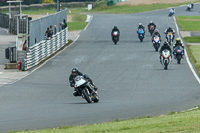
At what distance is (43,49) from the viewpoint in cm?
3656

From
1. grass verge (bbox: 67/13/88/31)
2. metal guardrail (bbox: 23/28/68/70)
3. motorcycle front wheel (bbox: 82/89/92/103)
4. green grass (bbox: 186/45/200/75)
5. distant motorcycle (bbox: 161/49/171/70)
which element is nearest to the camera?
motorcycle front wheel (bbox: 82/89/92/103)

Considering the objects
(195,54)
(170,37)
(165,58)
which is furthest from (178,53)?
(170,37)

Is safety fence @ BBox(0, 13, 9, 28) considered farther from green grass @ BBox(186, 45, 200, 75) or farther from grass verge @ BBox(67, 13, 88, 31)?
green grass @ BBox(186, 45, 200, 75)

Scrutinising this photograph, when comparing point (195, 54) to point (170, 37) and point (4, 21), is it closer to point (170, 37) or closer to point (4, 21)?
point (170, 37)

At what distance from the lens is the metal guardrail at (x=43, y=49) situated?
32750mm

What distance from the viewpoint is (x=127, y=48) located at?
4256cm

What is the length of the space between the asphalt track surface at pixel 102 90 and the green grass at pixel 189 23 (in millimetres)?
15541

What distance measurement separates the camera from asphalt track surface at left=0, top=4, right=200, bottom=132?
16.0 m

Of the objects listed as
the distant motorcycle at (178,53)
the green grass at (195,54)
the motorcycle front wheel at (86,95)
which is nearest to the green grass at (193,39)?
the green grass at (195,54)

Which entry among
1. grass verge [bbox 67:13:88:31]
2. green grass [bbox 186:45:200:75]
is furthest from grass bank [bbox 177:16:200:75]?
grass verge [bbox 67:13:88:31]

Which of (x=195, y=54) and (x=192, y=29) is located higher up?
(x=195, y=54)

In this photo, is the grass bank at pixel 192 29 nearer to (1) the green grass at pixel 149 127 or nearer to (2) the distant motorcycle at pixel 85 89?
(2) the distant motorcycle at pixel 85 89

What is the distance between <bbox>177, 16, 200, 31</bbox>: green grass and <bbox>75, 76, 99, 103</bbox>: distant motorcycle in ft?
129

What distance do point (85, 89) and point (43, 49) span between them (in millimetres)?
17995
